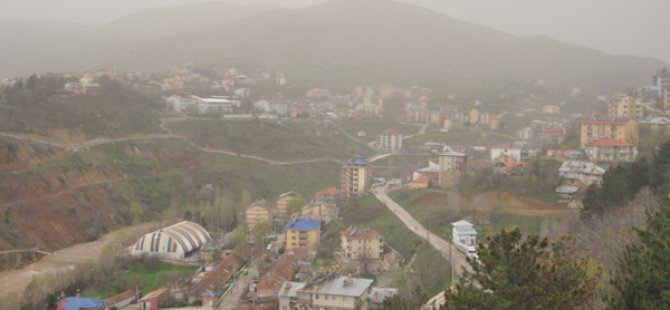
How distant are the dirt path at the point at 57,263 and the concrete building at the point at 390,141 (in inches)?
720

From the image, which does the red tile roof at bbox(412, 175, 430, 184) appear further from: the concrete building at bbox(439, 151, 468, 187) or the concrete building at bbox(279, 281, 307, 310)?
the concrete building at bbox(279, 281, 307, 310)

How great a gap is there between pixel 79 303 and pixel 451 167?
1425cm

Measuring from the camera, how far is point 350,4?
108562mm

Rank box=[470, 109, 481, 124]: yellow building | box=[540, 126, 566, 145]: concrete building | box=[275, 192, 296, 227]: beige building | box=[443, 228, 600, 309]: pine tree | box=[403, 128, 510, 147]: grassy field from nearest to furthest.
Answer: box=[443, 228, 600, 309]: pine tree, box=[275, 192, 296, 227]: beige building, box=[540, 126, 566, 145]: concrete building, box=[403, 128, 510, 147]: grassy field, box=[470, 109, 481, 124]: yellow building

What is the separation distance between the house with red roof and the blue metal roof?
1499 cm

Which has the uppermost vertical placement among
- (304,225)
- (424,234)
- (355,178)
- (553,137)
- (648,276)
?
(648,276)

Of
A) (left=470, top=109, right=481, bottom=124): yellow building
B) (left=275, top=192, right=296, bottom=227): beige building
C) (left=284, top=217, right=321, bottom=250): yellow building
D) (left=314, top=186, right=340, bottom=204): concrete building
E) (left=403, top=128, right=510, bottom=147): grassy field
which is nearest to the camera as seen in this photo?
(left=284, top=217, right=321, bottom=250): yellow building

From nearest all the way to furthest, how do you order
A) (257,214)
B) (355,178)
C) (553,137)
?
(257,214) < (355,178) < (553,137)

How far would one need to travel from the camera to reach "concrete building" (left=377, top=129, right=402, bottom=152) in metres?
37.5

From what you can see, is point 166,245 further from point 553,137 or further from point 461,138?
point 461,138

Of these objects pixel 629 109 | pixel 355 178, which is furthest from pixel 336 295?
pixel 629 109

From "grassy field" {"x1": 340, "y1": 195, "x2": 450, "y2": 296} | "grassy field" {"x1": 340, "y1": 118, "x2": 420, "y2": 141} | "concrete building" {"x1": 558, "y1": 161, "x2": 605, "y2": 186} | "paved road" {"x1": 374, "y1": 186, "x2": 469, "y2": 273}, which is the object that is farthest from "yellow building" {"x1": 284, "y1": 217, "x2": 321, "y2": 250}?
"grassy field" {"x1": 340, "y1": 118, "x2": 420, "y2": 141}

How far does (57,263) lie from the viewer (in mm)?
18469

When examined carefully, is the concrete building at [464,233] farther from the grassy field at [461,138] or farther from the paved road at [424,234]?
the grassy field at [461,138]
